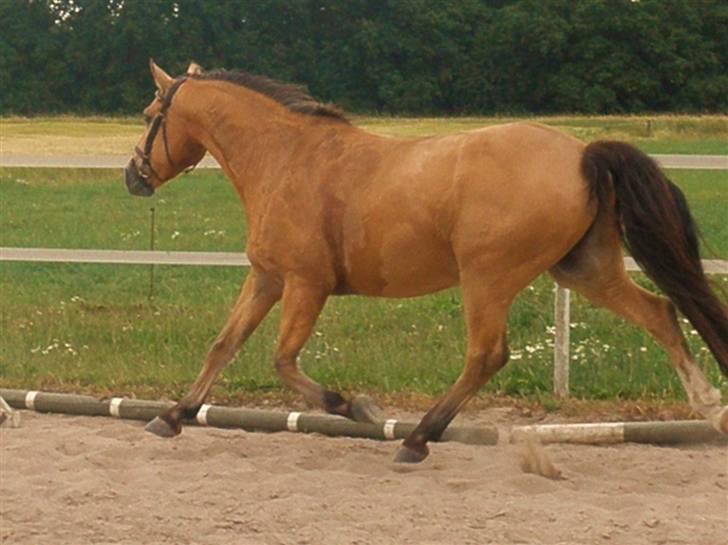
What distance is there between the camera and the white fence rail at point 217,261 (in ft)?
21.9

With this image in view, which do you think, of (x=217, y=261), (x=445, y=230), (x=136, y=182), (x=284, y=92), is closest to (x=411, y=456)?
(x=445, y=230)

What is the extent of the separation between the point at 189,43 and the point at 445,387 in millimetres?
34415

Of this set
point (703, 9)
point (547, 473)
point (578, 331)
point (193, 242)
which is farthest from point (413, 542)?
point (703, 9)

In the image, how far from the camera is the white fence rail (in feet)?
21.9

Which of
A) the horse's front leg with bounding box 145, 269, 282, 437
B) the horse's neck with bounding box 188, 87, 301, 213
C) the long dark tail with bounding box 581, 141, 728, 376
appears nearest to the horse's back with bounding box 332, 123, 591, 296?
the long dark tail with bounding box 581, 141, 728, 376

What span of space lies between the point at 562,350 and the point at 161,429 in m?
2.23

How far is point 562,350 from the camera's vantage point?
263 inches

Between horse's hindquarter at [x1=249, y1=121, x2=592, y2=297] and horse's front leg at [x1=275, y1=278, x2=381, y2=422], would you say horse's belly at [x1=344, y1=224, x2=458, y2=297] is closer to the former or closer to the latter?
horse's hindquarter at [x1=249, y1=121, x2=592, y2=297]

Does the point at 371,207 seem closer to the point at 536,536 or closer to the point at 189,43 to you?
the point at 536,536

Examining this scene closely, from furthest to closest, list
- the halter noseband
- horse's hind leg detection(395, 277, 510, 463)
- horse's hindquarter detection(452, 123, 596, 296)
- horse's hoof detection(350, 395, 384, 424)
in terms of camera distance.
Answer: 1. the halter noseband
2. horse's hoof detection(350, 395, 384, 424)
3. horse's hind leg detection(395, 277, 510, 463)
4. horse's hindquarter detection(452, 123, 596, 296)

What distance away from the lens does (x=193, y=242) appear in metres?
13.2

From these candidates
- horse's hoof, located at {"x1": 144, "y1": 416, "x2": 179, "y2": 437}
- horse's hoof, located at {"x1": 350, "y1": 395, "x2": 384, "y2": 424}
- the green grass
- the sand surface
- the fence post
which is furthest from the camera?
the green grass

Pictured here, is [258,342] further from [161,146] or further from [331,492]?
[331,492]

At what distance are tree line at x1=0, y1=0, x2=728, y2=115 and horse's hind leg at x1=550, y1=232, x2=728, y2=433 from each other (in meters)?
32.0
